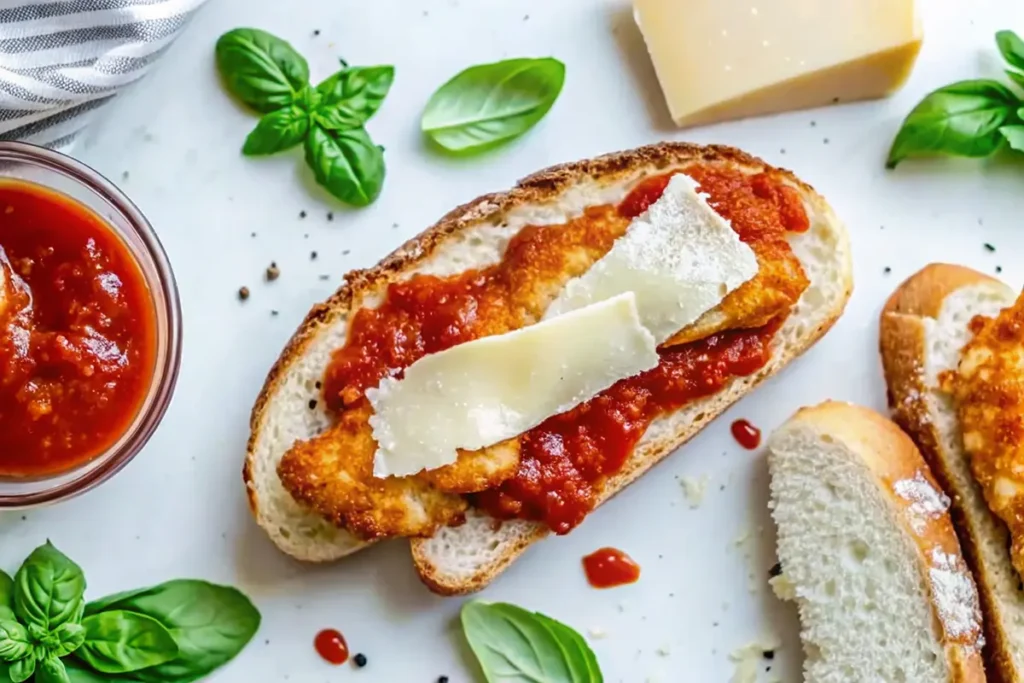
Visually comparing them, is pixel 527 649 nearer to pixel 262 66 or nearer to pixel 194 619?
pixel 194 619

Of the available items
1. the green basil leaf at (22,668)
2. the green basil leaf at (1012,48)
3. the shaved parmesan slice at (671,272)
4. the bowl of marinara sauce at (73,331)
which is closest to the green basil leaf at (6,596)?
the green basil leaf at (22,668)

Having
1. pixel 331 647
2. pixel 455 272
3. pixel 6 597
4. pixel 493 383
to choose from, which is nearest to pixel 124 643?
pixel 6 597

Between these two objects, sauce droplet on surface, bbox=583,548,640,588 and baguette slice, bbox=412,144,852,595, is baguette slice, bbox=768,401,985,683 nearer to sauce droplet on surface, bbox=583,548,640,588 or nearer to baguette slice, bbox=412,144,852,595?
baguette slice, bbox=412,144,852,595

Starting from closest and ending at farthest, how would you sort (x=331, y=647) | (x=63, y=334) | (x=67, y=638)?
1. (x=63, y=334)
2. (x=67, y=638)
3. (x=331, y=647)

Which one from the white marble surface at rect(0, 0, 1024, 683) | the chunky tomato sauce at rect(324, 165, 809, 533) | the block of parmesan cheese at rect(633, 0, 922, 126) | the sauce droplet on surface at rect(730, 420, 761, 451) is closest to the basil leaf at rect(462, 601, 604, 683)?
the white marble surface at rect(0, 0, 1024, 683)

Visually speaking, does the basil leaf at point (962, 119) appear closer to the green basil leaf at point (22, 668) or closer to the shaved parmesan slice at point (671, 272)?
the shaved parmesan slice at point (671, 272)

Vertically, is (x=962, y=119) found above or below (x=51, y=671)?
below
